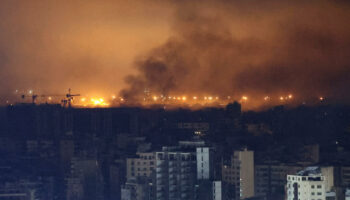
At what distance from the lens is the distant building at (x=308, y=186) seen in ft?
42.4

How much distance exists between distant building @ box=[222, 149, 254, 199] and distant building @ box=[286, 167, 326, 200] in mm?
2090

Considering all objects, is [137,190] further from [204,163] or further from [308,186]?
[308,186]

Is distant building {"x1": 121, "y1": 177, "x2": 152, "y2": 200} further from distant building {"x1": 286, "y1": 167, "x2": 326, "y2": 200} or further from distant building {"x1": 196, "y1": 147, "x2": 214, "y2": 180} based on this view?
distant building {"x1": 286, "y1": 167, "x2": 326, "y2": 200}

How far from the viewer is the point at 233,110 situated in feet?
61.4

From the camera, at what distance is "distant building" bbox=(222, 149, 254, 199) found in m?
15.4

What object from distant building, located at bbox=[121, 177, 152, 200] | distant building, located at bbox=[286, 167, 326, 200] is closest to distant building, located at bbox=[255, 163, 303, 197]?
distant building, located at bbox=[121, 177, 152, 200]

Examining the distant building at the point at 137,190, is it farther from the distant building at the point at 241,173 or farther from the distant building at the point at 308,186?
the distant building at the point at 308,186

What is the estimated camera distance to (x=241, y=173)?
15.7 m

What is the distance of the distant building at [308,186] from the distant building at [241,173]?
82.3 inches

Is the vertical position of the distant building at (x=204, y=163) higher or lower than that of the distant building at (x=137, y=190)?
higher

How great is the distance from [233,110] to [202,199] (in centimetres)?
421

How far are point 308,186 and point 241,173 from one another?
2.74m

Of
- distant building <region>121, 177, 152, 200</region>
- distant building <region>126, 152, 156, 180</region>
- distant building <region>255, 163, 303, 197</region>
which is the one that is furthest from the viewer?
distant building <region>126, 152, 156, 180</region>

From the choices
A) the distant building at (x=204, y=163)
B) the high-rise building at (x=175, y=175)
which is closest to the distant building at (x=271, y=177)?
the distant building at (x=204, y=163)
